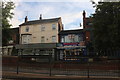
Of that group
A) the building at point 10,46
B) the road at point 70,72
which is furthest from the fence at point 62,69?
the building at point 10,46

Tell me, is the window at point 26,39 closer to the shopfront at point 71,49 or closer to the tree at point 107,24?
the shopfront at point 71,49

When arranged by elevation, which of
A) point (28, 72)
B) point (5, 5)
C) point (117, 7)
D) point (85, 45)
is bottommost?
point (28, 72)

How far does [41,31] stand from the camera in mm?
33531

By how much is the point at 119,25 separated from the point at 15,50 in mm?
23215

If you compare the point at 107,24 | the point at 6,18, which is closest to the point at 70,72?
the point at 107,24

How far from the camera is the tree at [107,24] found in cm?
1564

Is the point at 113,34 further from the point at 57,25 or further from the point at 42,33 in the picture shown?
the point at 42,33

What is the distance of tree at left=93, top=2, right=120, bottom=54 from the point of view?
1564cm

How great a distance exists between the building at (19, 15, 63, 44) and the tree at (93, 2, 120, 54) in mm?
14741

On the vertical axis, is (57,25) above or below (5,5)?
below

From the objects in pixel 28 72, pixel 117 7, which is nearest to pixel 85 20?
pixel 117 7

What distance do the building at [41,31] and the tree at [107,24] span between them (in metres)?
14.7

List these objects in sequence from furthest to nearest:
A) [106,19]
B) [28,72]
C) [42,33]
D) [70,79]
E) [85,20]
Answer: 1. [42,33]
2. [85,20]
3. [106,19]
4. [28,72]
5. [70,79]

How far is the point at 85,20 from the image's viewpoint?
100 feet
